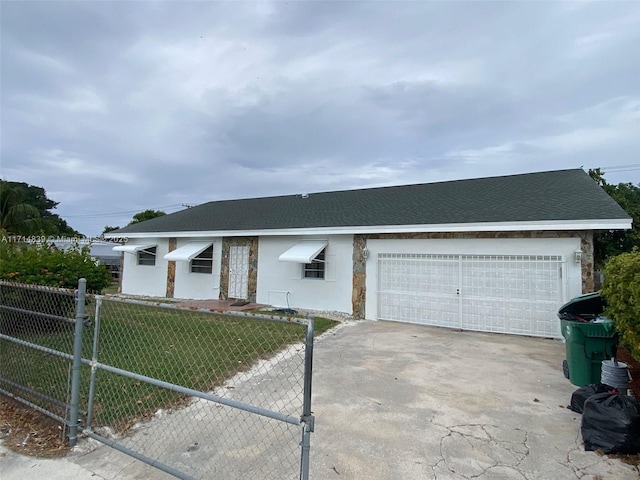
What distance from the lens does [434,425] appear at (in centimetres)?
385

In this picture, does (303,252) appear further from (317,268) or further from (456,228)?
(456,228)

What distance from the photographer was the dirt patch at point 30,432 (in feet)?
10.7

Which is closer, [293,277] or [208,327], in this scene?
[208,327]

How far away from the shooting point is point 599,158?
1678 centimetres

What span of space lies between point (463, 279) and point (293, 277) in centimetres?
586

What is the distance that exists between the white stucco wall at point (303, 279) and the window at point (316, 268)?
20cm

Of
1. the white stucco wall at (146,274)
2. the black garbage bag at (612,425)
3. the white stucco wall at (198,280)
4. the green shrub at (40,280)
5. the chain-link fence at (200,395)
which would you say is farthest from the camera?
the white stucco wall at (146,274)

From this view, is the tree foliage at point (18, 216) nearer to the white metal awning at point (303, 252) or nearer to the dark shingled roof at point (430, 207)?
the dark shingled roof at point (430, 207)

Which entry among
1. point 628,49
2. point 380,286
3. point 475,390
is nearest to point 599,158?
point 628,49

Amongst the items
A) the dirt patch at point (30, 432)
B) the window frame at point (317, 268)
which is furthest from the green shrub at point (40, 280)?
the window frame at point (317, 268)

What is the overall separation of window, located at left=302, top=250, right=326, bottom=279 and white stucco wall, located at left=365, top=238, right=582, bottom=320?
71.4 inches

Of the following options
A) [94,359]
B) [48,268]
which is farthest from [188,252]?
[94,359]

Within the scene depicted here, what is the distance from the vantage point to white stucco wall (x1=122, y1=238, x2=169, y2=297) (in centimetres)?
1612

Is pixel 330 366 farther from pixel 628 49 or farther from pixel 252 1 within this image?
pixel 628 49
